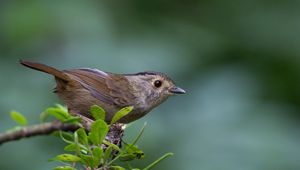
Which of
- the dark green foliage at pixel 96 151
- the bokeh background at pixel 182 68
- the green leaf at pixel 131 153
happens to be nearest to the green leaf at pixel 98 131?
the dark green foliage at pixel 96 151

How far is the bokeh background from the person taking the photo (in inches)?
209

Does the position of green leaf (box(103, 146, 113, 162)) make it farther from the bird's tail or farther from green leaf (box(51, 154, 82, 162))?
the bird's tail

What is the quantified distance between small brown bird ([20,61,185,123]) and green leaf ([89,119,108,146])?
4.78ft

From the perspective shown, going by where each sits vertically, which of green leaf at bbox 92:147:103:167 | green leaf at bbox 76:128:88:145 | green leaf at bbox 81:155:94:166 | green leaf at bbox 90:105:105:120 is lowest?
green leaf at bbox 81:155:94:166

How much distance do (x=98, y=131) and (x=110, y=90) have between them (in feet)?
7.92

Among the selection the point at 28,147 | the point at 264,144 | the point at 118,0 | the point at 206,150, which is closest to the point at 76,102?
the point at 28,147

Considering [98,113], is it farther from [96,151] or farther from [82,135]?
[96,151]

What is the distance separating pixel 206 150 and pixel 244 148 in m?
0.32

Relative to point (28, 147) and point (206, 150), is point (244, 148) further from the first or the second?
point (28, 147)

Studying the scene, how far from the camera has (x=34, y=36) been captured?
6305 mm

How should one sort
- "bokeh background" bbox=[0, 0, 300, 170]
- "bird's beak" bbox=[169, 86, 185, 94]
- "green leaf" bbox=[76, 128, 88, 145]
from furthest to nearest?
1. "bokeh background" bbox=[0, 0, 300, 170]
2. "bird's beak" bbox=[169, 86, 185, 94]
3. "green leaf" bbox=[76, 128, 88, 145]

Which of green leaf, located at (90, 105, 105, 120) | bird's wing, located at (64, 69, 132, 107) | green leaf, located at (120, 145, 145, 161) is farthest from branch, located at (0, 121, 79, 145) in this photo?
bird's wing, located at (64, 69, 132, 107)

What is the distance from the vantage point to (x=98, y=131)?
7.94 feet

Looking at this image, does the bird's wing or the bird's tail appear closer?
the bird's tail
